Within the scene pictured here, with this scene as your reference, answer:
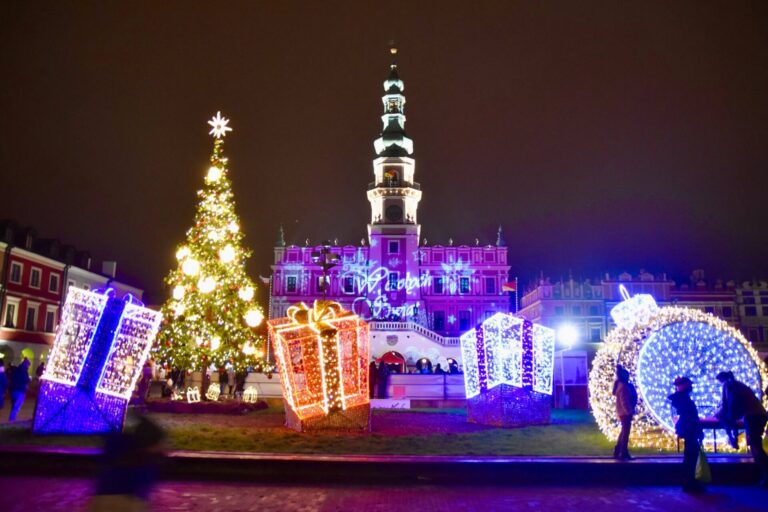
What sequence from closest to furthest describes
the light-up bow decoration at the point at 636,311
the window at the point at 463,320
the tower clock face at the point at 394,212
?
the light-up bow decoration at the point at 636,311, the window at the point at 463,320, the tower clock face at the point at 394,212

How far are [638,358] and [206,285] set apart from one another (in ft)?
40.4

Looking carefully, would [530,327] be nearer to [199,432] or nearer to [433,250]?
[199,432]

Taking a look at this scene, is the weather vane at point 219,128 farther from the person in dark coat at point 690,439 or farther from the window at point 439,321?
the window at point 439,321

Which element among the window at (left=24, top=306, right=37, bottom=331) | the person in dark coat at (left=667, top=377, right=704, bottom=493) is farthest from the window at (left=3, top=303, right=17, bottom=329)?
the person in dark coat at (left=667, top=377, right=704, bottom=493)

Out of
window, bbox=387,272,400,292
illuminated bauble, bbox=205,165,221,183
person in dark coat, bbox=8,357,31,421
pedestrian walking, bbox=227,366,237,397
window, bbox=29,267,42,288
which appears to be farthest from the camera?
window, bbox=387,272,400,292

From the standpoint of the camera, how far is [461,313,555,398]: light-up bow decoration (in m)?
14.2

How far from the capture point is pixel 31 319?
36.0 meters

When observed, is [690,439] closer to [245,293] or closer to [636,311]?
[636,311]

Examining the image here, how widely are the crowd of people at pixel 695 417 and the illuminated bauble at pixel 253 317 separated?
11.5 metres

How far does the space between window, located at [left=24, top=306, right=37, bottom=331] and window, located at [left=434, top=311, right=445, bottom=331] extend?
30335 mm

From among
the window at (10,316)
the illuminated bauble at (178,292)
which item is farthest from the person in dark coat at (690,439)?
the window at (10,316)

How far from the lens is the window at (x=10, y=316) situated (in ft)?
110

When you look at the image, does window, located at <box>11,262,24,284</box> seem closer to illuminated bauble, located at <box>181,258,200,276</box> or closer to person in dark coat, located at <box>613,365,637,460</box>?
illuminated bauble, located at <box>181,258,200,276</box>

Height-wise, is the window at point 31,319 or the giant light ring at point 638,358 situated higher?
the window at point 31,319
